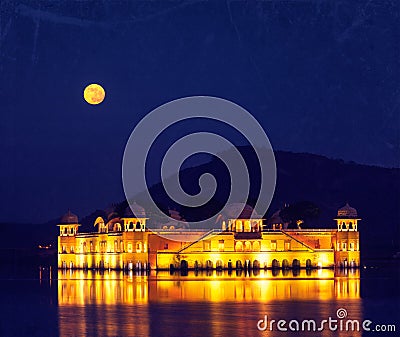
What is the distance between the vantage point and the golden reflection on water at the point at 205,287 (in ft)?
154

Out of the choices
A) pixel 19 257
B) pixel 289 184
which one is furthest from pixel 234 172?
pixel 19 257

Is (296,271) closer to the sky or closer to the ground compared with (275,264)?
closer to the ground

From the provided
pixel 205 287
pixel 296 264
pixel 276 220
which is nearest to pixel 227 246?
pixel 296 264

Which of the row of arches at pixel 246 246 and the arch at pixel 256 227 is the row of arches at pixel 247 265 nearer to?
the row of arches at pixel 246 246

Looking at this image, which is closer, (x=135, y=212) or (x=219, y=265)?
(x=135, y=212)

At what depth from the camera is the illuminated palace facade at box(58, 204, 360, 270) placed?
7525cm

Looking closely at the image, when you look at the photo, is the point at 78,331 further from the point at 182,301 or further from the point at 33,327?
the point at 182,301

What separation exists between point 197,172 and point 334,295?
117 metres

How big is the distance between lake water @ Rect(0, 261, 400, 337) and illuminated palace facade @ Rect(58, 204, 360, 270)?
1131cm

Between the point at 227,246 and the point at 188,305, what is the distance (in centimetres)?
3316

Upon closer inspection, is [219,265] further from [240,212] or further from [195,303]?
[195,303]

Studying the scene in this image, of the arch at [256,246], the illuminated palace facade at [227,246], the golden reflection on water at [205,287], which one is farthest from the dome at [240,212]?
the golden reflection on water at [205,287]

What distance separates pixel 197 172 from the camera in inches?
6486

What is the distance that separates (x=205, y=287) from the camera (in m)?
54.2
